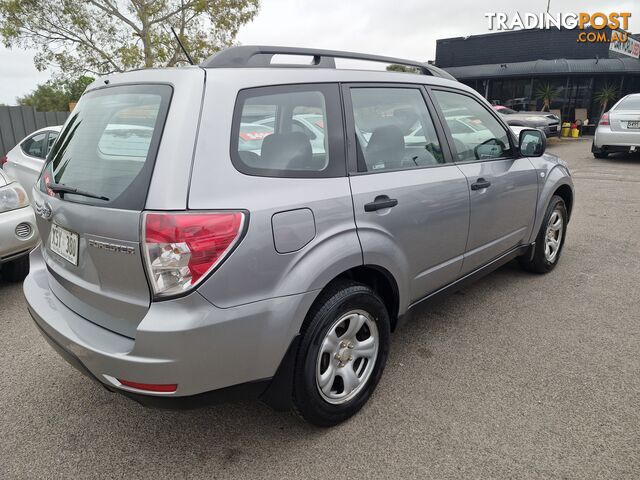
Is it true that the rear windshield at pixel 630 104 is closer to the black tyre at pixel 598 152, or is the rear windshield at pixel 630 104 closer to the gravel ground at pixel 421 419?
the black tyre at pixel 598 152

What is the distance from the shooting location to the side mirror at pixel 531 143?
3498mm

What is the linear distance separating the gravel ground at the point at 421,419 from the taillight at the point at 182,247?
950 mm

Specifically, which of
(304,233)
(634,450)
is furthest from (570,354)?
(304,233)

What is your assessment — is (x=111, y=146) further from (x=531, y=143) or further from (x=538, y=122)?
(x=538, y=122)

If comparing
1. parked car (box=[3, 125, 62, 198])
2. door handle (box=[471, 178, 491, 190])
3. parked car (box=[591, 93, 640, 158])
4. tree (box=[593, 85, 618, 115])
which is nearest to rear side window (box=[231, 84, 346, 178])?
door handle (box=[471, 178, 491, 190])

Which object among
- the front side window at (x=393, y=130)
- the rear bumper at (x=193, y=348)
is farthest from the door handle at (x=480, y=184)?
the rear bumper at (x=193, y=348)

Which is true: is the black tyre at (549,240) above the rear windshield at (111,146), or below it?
below

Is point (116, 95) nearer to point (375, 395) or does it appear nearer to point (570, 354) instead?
point (375, 395)

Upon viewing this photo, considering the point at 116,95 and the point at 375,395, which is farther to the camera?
the point at 375,395

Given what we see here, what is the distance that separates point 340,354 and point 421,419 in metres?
0.55

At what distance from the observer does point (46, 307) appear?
2.22 metres

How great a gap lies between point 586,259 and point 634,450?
9.75ft

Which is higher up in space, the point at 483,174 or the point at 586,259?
the point at 483,174

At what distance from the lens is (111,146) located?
2.08 m
